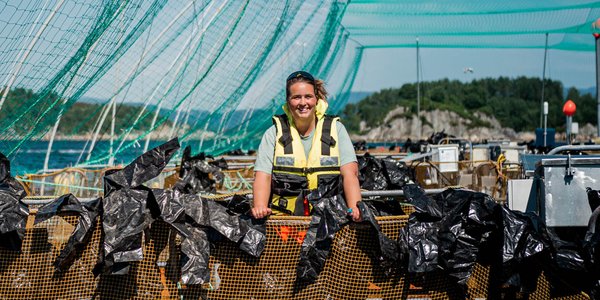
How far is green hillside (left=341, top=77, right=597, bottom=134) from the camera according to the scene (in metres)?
154

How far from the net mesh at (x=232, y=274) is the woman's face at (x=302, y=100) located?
2.63 ft

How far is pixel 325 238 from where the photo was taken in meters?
5.05

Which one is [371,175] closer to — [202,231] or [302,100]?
[302,100]

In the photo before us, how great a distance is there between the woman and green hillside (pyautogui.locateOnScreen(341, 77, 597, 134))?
146 metres

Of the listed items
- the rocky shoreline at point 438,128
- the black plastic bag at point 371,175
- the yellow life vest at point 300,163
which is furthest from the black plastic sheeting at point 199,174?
the rocky shoreline at point 438,128

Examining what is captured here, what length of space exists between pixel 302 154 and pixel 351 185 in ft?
1.49

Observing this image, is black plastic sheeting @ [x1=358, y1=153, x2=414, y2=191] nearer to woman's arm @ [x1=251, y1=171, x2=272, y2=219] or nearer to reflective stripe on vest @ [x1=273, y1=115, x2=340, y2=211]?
reflective stripe on vest @ [x1=273, y1=115, x2=340, y2=211]

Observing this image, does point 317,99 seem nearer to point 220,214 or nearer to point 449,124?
point 220,214

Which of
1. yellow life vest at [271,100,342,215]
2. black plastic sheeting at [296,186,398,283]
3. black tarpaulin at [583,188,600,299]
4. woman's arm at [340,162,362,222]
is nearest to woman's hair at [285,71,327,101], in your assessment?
yellow life vest at [271,100,342,215]

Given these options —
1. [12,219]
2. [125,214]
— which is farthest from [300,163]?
[12,219]

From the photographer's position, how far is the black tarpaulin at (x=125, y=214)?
4.92 m

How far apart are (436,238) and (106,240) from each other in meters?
2.28

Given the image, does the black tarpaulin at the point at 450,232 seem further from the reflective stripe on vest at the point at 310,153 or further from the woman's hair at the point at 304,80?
the woman's hair at the point at 304,80

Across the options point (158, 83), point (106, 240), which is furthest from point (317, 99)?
point (158, 83)
